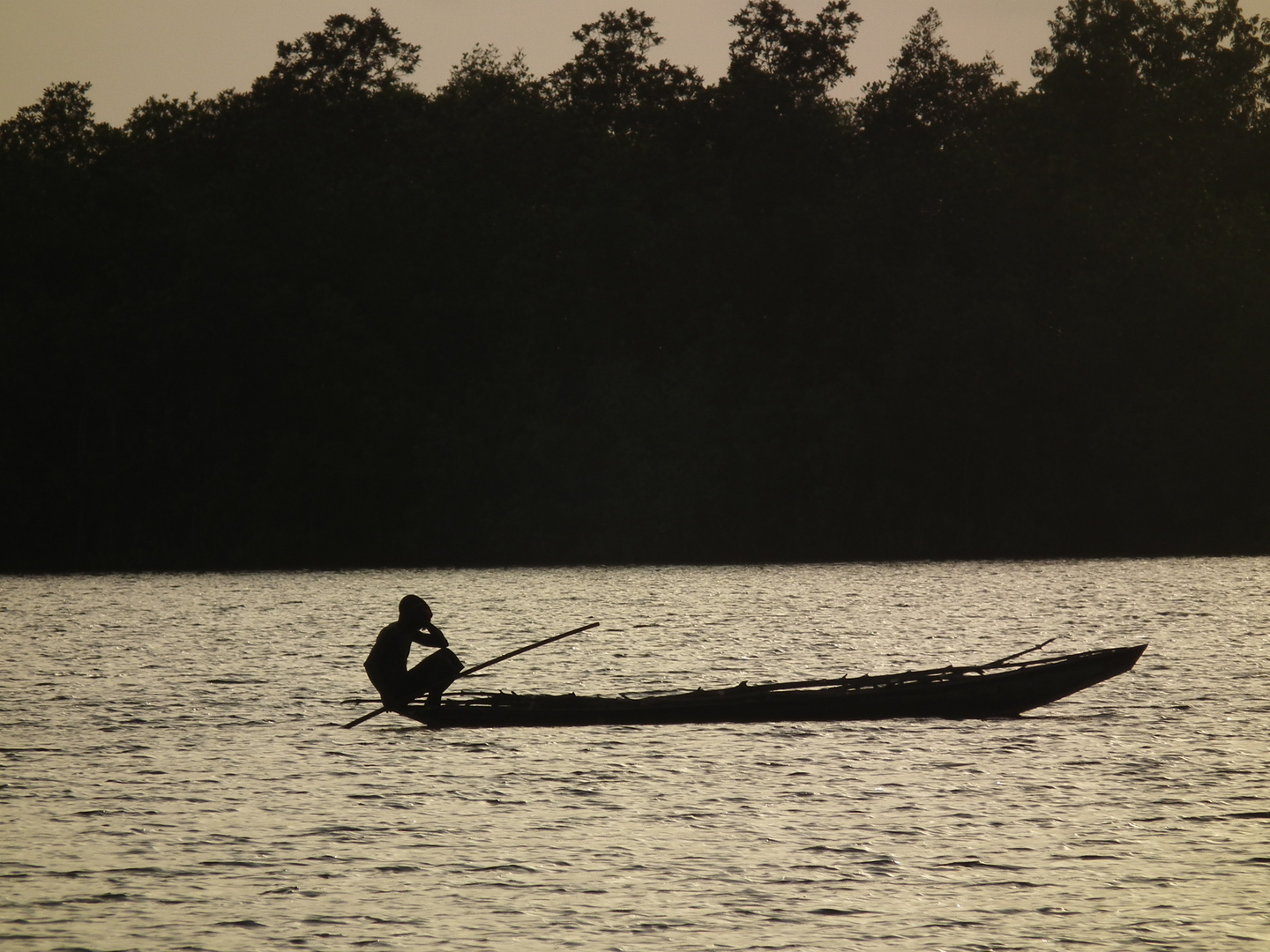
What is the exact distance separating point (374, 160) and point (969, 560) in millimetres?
38143

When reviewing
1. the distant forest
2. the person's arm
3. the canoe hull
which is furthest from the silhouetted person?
the distant forest

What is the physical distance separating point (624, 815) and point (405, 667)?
6397mm

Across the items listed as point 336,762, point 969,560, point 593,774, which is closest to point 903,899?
point 593,774

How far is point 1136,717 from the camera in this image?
2491cm

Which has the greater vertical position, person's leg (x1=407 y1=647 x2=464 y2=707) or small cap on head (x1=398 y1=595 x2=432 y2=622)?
small cap on head (x1=398 y1=595 x2=432 y2=622)

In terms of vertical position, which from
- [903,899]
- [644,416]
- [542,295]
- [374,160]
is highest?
[374,160]

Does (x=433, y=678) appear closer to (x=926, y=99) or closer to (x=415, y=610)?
(x=415, y=610)

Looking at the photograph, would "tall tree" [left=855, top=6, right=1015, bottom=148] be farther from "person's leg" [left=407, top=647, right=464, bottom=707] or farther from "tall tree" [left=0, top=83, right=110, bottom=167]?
"person's leg" [left=407, top=647, right=464, bottom=707]

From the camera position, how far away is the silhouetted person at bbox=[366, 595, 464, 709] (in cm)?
2241

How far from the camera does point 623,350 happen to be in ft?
279

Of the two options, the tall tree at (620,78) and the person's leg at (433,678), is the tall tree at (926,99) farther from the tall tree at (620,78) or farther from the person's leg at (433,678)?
the person's leg at (433,678)

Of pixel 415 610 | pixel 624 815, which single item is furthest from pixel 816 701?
pixel 624 815

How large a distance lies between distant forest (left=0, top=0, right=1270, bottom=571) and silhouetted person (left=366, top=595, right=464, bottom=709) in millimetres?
54534

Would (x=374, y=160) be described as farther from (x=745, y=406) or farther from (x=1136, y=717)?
(x=1136, y=717)
